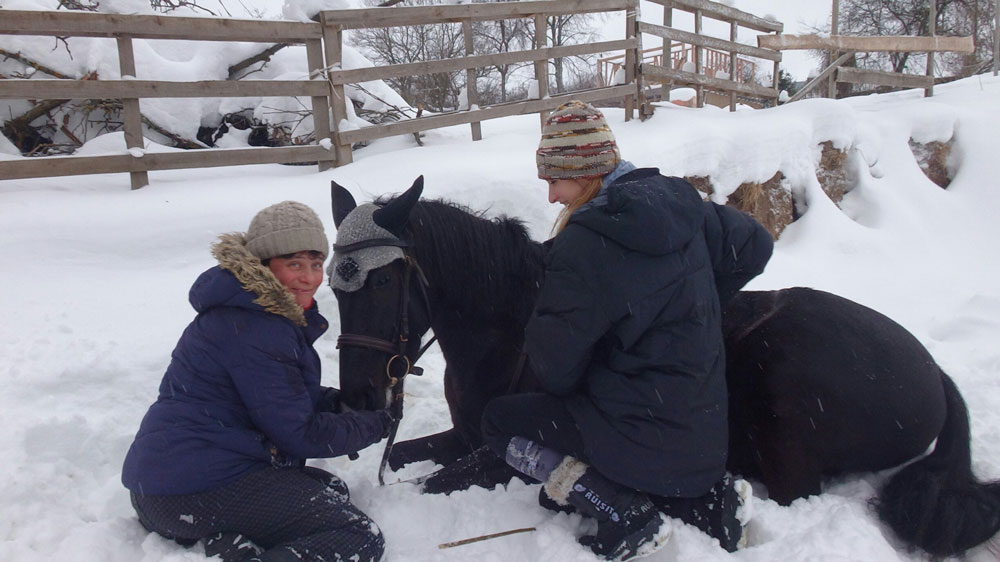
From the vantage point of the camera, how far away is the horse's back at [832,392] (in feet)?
6.63

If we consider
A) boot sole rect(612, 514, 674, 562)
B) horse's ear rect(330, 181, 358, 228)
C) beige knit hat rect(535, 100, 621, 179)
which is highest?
beige knit hat rect(535, 100, 621, 179)

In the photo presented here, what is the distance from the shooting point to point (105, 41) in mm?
6156

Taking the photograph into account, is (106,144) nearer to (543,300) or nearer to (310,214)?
(310,214)

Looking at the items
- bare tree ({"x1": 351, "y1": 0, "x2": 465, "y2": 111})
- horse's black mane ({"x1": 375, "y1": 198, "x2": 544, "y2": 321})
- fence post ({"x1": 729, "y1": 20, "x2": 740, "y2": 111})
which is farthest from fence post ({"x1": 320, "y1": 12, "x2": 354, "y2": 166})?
bare tree ({"x1": 351, "y1": 0, "x2": 465, "y2": 111})

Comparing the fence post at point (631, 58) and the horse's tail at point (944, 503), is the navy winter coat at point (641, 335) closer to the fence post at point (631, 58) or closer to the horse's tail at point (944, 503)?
the horse's tail at point (944, 503)

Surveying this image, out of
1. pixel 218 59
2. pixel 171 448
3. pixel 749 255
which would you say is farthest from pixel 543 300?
pixel 218 59

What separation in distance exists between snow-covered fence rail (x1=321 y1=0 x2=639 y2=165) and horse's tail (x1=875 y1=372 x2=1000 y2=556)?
5.15m

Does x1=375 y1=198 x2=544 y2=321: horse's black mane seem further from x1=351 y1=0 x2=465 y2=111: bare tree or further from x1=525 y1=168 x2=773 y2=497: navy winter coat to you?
x1=351 y1=0 x2=465 y2=111: bare tree

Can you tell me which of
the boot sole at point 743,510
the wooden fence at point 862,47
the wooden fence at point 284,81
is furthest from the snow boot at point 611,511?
the wooden fence at point 862,47

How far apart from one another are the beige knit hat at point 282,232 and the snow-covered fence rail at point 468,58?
157 inches

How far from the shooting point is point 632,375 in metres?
1.80

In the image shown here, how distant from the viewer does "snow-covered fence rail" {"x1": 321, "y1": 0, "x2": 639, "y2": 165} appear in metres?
5.66

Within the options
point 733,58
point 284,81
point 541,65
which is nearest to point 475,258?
point 284,81

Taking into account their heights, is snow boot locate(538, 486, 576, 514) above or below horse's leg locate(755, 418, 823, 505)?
below
